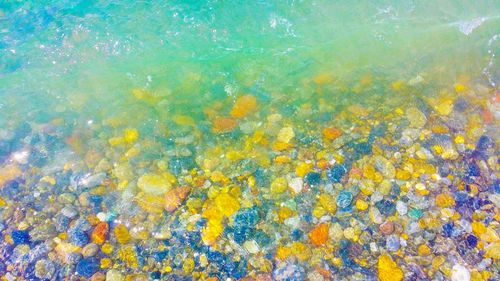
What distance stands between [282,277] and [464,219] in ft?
7.26

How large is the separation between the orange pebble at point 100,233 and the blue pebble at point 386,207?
3412mm

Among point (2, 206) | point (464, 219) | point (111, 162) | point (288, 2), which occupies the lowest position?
point (2, 206)

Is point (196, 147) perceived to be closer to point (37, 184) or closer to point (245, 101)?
point (245, 101)

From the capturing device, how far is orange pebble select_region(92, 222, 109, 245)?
4027 mm

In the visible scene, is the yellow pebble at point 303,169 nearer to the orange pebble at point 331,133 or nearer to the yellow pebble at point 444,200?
the orange pebble at point 331,133

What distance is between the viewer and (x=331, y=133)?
4.82 m

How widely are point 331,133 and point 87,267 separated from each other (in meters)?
3.68

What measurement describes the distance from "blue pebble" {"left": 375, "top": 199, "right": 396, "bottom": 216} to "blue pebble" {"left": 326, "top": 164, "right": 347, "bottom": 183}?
0.57 meters

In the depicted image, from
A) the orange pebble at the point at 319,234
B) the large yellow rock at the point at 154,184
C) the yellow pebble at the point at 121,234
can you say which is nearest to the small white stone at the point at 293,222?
the orange pebble at the point at 319,234

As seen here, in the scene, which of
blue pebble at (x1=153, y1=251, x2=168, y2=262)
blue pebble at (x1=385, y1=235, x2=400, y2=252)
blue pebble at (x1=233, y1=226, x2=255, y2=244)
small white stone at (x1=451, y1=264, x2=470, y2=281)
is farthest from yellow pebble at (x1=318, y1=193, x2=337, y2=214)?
blue pebble at (x1=153, y1=251, x2=168, y2=262)

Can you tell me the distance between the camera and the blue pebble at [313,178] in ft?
13.9

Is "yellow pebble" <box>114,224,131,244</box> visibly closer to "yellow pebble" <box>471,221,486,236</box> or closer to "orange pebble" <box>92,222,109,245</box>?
"orange pebble" <box>92,222,109,245</box>

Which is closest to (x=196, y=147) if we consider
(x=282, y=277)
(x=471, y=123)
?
(x=282, y=277)

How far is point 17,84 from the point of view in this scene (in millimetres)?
7488
